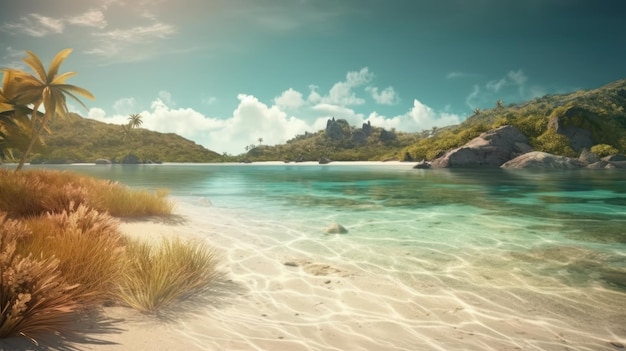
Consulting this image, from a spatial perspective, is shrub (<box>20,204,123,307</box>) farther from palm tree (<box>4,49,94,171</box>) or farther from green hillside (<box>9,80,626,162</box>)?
green hillside (<box>9,80,626,162</box>)

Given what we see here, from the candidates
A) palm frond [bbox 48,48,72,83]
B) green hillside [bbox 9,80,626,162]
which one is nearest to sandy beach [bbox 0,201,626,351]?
palm frond [bbox 48,48,72,83]

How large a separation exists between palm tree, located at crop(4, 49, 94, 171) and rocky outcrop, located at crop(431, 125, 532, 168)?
217 feet

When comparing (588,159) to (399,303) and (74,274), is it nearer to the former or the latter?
(399,303)

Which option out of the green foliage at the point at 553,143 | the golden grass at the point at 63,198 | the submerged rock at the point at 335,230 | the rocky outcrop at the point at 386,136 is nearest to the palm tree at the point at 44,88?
the golden grass at the point at 63,198

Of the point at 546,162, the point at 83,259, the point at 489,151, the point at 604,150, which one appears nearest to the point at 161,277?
the point at 83,259

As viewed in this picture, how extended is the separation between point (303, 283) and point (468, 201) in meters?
15.8

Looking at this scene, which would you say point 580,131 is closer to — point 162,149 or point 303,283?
point 303,283

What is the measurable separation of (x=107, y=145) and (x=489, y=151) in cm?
15244

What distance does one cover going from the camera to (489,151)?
2948 inches

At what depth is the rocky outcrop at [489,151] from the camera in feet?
242

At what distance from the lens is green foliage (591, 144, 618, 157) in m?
76.0

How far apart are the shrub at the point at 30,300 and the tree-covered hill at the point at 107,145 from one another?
136 metres

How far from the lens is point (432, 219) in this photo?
13.8m

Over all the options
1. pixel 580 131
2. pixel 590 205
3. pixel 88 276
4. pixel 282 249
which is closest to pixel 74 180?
pixel 282 249
